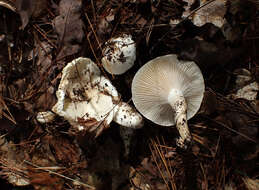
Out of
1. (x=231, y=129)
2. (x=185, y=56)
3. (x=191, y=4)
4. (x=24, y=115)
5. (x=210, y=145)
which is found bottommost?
(x=210, y=145)

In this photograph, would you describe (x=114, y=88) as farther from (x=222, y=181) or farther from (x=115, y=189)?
(x=222, y=181)

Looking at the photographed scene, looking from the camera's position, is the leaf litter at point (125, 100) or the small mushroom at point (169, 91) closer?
the small mushroom at point (169, 91)

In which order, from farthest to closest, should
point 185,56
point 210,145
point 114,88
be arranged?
point 210,145
point 114,88
point 185,56

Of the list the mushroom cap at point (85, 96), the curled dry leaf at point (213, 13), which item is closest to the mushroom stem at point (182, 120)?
the mushroom cap at point (85, 96)

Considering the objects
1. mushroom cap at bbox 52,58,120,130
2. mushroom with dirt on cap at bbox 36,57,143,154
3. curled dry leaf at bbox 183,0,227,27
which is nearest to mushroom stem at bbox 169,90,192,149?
mushroom with dirt on cap at bbox 36,57,143,154

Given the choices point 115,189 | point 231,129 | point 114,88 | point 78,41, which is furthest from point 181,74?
point 115,189

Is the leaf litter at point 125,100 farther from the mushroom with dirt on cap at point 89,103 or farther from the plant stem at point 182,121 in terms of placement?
the plant stem at point 182,121
